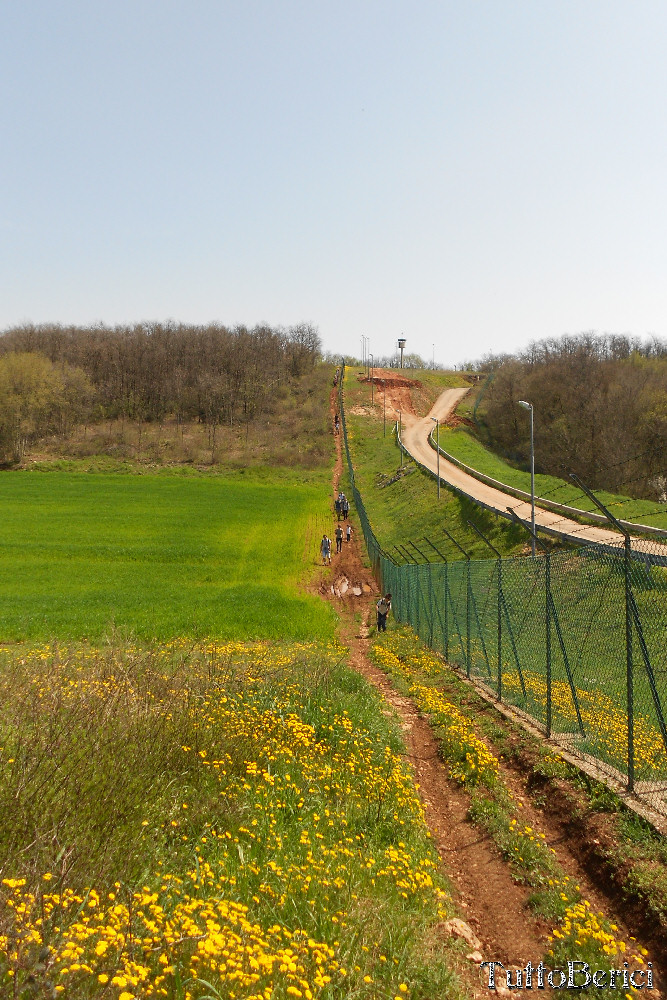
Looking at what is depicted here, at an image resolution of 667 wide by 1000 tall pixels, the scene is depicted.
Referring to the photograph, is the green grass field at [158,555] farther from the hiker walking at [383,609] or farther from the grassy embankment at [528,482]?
the grassy embankment at [528,482]

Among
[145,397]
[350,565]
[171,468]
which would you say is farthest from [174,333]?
[350,565]

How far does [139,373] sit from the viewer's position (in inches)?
3561

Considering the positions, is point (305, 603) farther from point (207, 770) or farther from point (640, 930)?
point (640, 930)

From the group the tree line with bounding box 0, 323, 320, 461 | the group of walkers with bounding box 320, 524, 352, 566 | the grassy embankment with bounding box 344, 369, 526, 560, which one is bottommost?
the group of walkers with bounding box 320, 524, 352, 566

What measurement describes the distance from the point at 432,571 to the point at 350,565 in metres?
15.8

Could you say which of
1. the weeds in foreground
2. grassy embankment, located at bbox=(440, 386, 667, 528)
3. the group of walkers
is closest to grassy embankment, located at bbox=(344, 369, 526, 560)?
the group of walkers

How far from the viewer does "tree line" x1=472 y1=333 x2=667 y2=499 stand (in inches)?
2133

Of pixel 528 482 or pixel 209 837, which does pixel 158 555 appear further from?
pixel 209 837

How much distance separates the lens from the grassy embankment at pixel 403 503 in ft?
105

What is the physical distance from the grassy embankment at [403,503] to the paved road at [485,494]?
3.42 feet

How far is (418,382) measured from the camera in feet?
311

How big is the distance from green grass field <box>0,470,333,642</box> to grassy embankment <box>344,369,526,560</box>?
Result: 4507mm

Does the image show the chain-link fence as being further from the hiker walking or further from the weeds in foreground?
the hiker walking

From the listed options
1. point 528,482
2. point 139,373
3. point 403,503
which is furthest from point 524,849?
point 139,373
